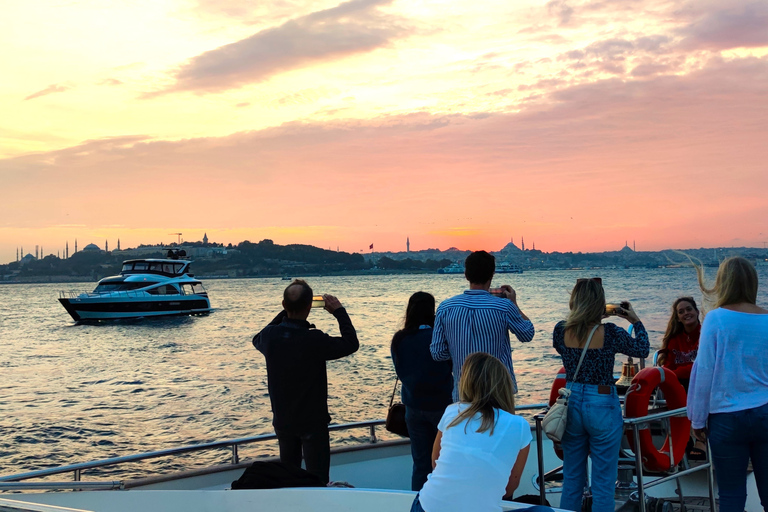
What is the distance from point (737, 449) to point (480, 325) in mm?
1495

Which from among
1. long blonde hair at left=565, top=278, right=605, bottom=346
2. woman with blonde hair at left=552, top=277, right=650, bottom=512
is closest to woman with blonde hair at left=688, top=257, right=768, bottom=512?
woman with blonde hair at left=552, top=277, right=650, bottom=512

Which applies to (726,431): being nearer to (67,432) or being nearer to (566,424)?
(566,424)

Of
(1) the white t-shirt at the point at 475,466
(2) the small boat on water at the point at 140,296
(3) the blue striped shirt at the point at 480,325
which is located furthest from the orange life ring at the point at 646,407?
(2) the small boat on water at the point at 140,296

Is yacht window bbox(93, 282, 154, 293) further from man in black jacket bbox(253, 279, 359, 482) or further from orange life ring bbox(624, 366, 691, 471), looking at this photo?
orange life ring bbox(624, 366, 691, 471)

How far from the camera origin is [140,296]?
53.9 metres

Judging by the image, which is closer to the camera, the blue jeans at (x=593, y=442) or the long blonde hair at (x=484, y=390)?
the long blonde hair at (x=484, y=390)

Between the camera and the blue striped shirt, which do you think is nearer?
the camera

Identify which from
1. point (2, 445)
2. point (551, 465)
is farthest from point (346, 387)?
point (551, 465)

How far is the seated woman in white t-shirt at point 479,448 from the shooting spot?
2689 mm

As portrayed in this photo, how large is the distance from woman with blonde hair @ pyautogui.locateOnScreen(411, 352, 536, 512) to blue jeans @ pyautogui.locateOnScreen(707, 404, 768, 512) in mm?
1256

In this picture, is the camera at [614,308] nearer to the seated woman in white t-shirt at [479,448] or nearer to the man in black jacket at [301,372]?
the seated woman in white t-shirt at [479,448]

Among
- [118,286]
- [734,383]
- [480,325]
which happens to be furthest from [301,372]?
[118,286]

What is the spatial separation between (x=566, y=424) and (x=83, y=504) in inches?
112

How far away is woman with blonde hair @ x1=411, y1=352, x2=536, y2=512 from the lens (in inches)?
106
